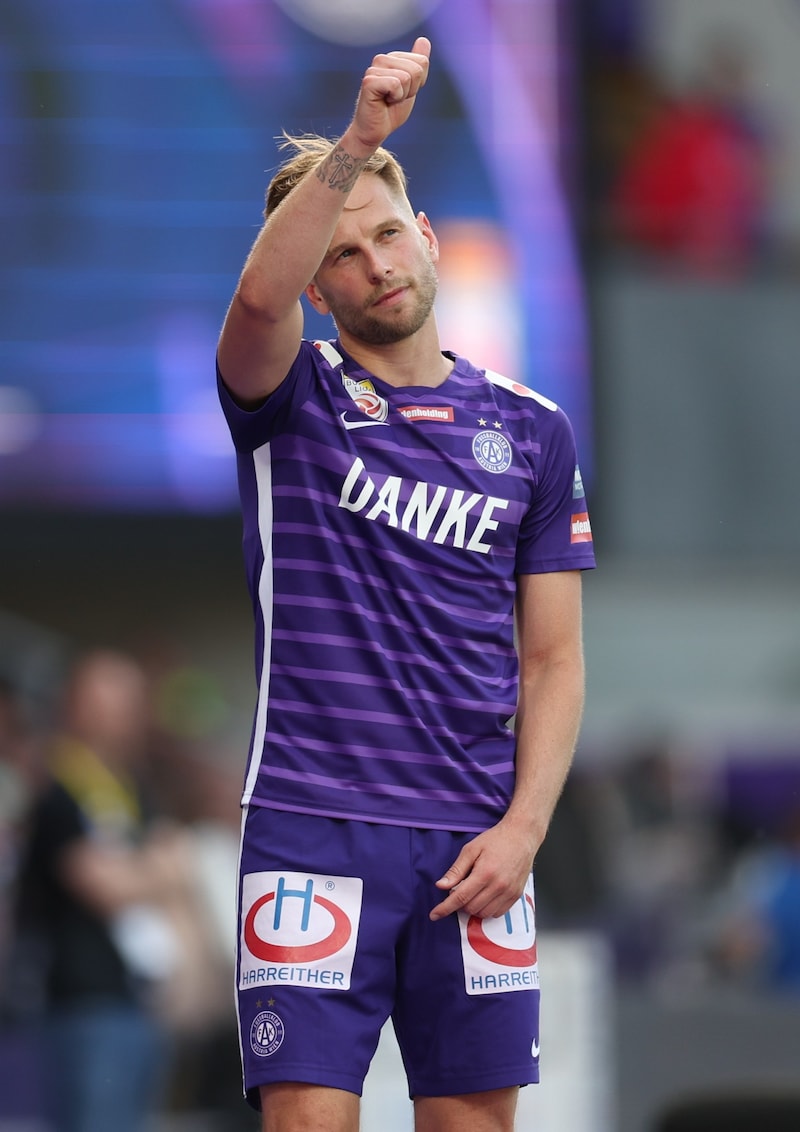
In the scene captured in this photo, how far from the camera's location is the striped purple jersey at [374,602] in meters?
2.95

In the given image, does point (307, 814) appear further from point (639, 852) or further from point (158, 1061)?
point (639, 852)

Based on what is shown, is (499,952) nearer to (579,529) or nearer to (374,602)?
(374,602)

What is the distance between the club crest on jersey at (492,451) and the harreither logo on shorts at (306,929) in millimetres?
751

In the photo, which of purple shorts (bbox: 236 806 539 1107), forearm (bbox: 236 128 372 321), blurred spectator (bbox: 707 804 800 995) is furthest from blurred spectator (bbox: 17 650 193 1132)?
forearm (bbox: 236 128 372 321)

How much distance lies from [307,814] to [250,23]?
817 cm

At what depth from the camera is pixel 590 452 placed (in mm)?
10711

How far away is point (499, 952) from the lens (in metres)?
3.01

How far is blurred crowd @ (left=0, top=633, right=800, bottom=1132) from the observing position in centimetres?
588

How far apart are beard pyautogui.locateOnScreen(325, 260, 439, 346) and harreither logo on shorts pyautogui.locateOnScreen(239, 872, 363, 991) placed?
0.93 m

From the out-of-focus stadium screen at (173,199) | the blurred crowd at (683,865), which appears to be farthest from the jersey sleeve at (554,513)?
the out-of-focus stadium screen at (173,199)

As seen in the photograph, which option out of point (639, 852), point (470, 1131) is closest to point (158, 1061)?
point (470, 1131)

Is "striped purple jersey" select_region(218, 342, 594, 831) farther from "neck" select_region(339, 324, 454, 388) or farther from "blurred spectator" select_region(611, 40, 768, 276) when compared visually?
"blurred spectator" select_region(611, 40, 768, 276)

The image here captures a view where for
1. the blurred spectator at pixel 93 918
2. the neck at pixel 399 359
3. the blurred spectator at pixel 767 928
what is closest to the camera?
the neck at pixel 399 359

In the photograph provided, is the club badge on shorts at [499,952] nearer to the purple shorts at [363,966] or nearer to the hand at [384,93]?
the purple shorts at [363,966]
